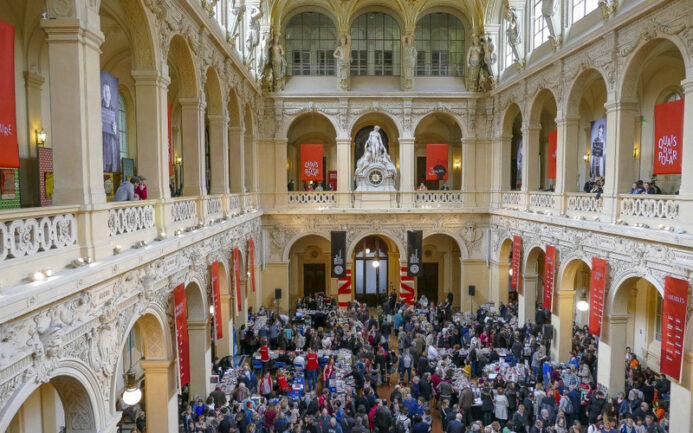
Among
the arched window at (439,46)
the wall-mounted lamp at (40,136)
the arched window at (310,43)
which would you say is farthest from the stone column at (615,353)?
the arched window at (310,43)

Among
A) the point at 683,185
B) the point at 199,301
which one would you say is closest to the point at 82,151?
the point at 199,301

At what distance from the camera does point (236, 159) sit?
1855cm

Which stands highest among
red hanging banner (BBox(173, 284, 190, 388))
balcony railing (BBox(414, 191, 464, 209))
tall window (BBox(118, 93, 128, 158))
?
tall window (BBox(118, 93, 128, 158))

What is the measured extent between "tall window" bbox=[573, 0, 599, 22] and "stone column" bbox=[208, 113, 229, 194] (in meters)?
10.9

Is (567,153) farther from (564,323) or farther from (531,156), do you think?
(564,323)

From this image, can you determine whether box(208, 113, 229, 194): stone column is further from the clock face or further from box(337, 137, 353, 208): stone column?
the clock face

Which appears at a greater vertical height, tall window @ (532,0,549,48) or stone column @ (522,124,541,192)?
tall window @ (532,0,549,48)

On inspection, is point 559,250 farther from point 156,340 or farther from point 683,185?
point 156,340

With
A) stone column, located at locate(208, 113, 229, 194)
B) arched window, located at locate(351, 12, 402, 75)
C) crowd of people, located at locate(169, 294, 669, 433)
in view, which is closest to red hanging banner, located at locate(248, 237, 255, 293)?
crowd of people, located at locate(169, 294, 669, 433)

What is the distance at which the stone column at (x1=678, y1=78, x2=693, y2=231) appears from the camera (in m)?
10.7

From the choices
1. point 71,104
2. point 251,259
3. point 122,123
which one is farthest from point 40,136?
point 251,259

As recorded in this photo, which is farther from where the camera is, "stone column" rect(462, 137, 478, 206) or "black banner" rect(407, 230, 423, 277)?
"stone column" rect(462, 137, 478, 206)

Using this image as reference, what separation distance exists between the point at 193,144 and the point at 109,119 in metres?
3.93

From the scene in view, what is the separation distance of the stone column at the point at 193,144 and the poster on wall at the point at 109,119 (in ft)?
11.1
